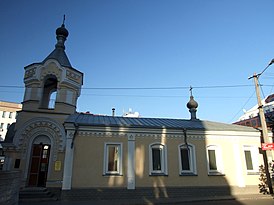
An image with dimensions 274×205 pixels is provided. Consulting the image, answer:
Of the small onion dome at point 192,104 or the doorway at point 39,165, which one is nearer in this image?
the doorway at point 39,165

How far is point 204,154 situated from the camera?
43.1 feet

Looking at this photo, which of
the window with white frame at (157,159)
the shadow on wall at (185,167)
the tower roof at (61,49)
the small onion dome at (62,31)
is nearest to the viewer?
the shadow on wall at (185,167)

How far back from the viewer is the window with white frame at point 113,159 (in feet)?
38.8

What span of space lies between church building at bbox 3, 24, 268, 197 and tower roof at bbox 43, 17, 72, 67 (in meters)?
1.31

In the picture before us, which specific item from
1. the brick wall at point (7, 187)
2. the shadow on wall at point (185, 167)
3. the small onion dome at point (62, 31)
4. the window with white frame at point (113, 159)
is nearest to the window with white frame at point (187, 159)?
the shadow on wall at point (185, 167)

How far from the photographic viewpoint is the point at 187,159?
13047 mm

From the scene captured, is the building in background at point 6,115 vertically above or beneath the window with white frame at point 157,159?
above

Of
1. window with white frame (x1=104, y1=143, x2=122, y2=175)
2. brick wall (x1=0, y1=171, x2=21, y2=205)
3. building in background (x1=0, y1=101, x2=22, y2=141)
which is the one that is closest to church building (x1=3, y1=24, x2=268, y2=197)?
window with white frame (x1=104, y1=143, x2=122, y2=175)

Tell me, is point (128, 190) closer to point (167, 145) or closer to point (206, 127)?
point (167, 145)

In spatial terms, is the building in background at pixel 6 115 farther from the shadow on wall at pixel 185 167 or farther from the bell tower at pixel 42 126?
the shadow on wall at pixel 185 167

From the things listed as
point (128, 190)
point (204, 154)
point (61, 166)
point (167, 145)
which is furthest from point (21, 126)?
point (204, 154)

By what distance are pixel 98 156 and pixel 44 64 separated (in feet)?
28.3


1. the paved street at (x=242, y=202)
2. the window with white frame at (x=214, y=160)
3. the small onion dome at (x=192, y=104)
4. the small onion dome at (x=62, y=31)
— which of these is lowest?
the paved street at (x=242, y=202)

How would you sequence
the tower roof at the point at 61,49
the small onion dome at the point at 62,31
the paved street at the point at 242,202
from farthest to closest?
the small onion dome at the point at 62,31 → the tower roof at the point at 61,49 → the paved street at the point at 242,202
